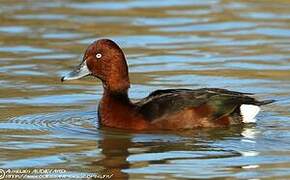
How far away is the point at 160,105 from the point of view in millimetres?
12109

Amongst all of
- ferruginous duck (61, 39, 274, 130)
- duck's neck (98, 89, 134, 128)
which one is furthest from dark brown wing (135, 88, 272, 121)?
duck's neck (98, 89, 134, 128)

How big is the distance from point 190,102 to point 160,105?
345mm

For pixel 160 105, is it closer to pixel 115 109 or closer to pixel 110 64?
pixel 115 109

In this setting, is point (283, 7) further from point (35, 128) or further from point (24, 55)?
point (35, 128)

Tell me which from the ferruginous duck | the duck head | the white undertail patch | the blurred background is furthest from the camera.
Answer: the duck head

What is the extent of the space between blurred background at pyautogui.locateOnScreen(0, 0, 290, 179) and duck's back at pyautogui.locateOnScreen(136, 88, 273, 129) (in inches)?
7.1

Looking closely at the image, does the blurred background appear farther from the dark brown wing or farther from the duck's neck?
the dark brown wing

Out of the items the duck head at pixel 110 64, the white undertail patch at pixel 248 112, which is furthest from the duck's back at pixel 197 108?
the duck head at pixel 110 64

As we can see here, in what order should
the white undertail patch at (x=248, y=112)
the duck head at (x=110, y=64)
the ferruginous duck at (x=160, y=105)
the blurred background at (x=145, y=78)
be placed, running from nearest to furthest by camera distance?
1. the blurred background at (x=145, y=78)
2. the ferruginous duck at (x=160, y=105)
3. the white undertail patch at (x=248, y=112)
4. the duck head at (x=110, y=64)

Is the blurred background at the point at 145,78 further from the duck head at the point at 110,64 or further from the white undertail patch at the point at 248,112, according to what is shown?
the duck head at the point at 110,64

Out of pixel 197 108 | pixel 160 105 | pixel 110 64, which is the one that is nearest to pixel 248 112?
pixel 197 108

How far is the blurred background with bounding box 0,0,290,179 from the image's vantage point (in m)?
10.7

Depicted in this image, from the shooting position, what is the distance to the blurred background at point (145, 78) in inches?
420

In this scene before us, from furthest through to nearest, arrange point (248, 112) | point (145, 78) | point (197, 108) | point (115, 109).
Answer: point (145, 78) < point (248, 112) < point (115, 109) < point (197, 108)
